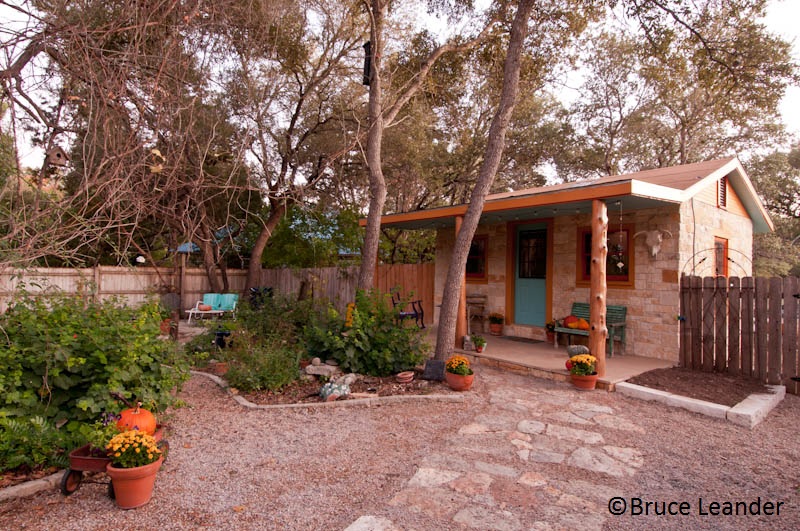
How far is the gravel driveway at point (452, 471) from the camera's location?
265cm

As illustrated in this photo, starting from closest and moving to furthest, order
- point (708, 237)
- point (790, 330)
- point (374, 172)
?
point (790, 330) < point (374, 172) < point (708, 237)

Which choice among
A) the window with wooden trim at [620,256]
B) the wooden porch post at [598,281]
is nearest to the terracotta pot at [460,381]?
the wooden porch post at [598,281]

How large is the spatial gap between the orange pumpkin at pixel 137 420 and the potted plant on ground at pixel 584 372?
4569mm

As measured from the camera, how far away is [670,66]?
7.05 meters

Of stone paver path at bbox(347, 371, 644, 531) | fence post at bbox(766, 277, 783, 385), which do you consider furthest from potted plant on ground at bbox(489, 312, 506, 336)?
fence post at bbox(766, 277, 783, 385)

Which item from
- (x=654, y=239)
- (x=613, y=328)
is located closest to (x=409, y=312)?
(x=613, y=328)

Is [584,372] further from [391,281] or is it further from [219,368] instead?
[391,281]

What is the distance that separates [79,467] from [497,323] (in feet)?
24.8

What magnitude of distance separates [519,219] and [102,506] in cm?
779

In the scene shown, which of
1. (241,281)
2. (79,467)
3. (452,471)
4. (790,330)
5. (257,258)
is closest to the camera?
(79,467)

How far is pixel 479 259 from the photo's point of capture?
987 cm

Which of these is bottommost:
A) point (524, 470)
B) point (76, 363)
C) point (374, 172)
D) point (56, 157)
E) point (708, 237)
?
point (524, 470)

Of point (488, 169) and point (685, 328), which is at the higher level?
point (488, 169)

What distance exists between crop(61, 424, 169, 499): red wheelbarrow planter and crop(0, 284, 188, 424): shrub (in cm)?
29
